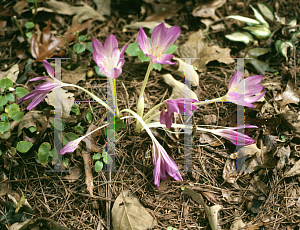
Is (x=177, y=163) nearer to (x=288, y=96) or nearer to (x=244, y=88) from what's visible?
(x=244, y=88)

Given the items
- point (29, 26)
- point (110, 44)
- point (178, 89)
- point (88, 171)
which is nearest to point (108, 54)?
point (110, 44)

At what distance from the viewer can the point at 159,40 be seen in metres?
1.44

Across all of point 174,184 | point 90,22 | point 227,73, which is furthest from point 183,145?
point 90,22

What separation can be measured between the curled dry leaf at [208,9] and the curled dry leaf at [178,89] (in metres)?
0.86

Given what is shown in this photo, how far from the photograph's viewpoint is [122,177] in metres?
1.66

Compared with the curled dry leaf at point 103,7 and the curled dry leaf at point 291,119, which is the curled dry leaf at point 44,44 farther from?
the curled dry leaf at point 291,119

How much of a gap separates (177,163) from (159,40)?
87cm

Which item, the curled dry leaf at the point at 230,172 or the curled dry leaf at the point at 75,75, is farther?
the curled dry leaf at the point at 75,75

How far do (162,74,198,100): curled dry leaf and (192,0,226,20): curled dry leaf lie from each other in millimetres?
863

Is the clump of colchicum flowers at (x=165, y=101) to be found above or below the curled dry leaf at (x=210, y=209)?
above

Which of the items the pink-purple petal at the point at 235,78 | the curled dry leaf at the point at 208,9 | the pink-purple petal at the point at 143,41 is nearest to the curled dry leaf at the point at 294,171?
the pink-purple petal at the point at 235,78

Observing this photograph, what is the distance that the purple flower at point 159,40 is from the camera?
4.62 feet

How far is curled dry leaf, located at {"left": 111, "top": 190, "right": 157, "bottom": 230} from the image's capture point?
58.2 inches

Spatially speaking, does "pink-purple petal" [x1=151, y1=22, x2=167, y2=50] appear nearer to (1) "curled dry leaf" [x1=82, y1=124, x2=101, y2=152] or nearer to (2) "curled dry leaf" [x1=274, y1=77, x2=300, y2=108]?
(1) "curled dry leaf" [x1=82, y1=124, x2=101, y2=152]
